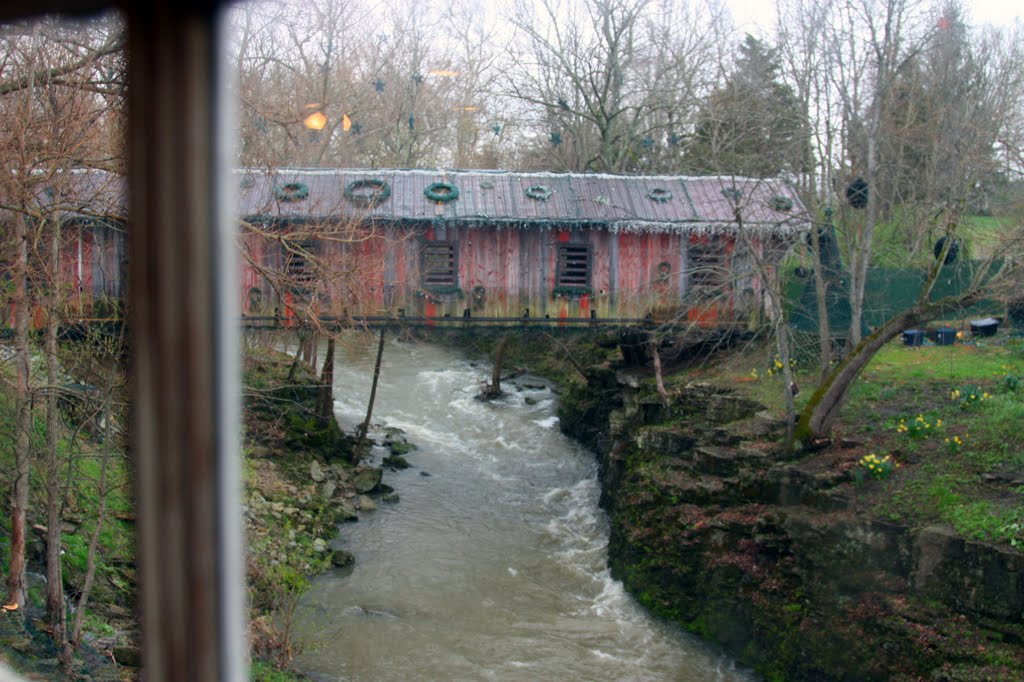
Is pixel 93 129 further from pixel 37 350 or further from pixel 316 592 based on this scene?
pixel 316 592

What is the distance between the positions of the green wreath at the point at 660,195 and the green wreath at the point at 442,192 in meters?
3.74

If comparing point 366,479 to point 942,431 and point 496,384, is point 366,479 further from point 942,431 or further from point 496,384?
point 942,431

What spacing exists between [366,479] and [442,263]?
4.16 metres

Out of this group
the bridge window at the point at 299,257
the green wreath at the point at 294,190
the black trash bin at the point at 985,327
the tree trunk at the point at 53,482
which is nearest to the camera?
the tree trunk at the point at 53,482

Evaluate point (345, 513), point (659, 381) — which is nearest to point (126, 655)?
point (345, 513)

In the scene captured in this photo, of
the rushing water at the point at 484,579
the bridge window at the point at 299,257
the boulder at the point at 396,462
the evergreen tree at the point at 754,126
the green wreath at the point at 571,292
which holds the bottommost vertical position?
the rushing water at the point at 484,579

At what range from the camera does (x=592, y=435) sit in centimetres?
1820

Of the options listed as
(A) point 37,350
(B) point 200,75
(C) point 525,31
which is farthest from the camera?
(C) point 525,31

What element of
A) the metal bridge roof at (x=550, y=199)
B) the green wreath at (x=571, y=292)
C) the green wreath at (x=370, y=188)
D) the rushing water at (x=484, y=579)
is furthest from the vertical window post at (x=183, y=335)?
the green wreath at (x=571, y=292)

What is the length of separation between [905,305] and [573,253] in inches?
280

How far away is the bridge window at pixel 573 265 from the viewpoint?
1645 centimetres

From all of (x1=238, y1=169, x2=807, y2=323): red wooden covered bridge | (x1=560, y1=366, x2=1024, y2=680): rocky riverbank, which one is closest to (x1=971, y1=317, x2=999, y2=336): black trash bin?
(x1=238, y1=169, x2=807, y2=323): red wooden covered bridge

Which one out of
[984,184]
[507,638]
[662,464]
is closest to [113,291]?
[507,638]

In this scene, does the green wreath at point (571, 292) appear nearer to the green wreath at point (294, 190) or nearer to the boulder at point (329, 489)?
the green wreath at point (294, 190)
